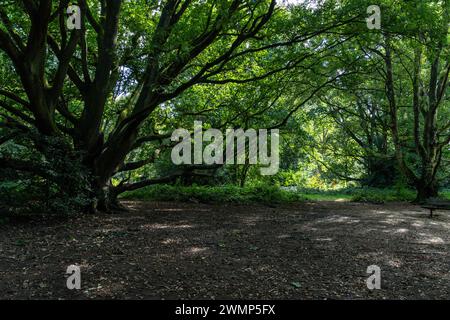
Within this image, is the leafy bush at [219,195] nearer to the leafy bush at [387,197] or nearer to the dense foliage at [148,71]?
the dense foliage at [148,71]

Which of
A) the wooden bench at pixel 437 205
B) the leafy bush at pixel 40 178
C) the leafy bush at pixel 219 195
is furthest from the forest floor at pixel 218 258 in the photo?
the leafy bush at pixel 219 195

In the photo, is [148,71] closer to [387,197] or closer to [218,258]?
[218,258]

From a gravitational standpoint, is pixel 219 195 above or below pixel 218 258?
above

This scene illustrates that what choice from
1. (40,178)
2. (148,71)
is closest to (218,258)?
(40,178)

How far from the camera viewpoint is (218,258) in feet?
16.8

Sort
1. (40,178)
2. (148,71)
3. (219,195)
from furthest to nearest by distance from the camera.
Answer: (219,195), (148,71), (40,178)

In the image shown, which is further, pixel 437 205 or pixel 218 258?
pixel 437 205

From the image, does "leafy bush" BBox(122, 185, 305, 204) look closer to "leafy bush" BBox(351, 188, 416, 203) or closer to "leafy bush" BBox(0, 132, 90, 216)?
"leafy bush" BBox(351, 188, 416, 203)

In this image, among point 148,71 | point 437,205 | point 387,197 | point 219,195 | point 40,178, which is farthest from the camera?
point 387,197

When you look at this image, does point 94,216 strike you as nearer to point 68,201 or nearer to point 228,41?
point 68,201

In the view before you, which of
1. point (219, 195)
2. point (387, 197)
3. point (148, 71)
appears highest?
point (148, 71)

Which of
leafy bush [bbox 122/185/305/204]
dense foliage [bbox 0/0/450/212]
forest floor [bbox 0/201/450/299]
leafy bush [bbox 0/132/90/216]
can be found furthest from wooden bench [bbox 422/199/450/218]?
leafy bush [bbox 0/132/90/216]

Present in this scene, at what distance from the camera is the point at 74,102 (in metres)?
12.8

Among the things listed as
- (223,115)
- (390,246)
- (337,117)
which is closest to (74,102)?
(223,115)
